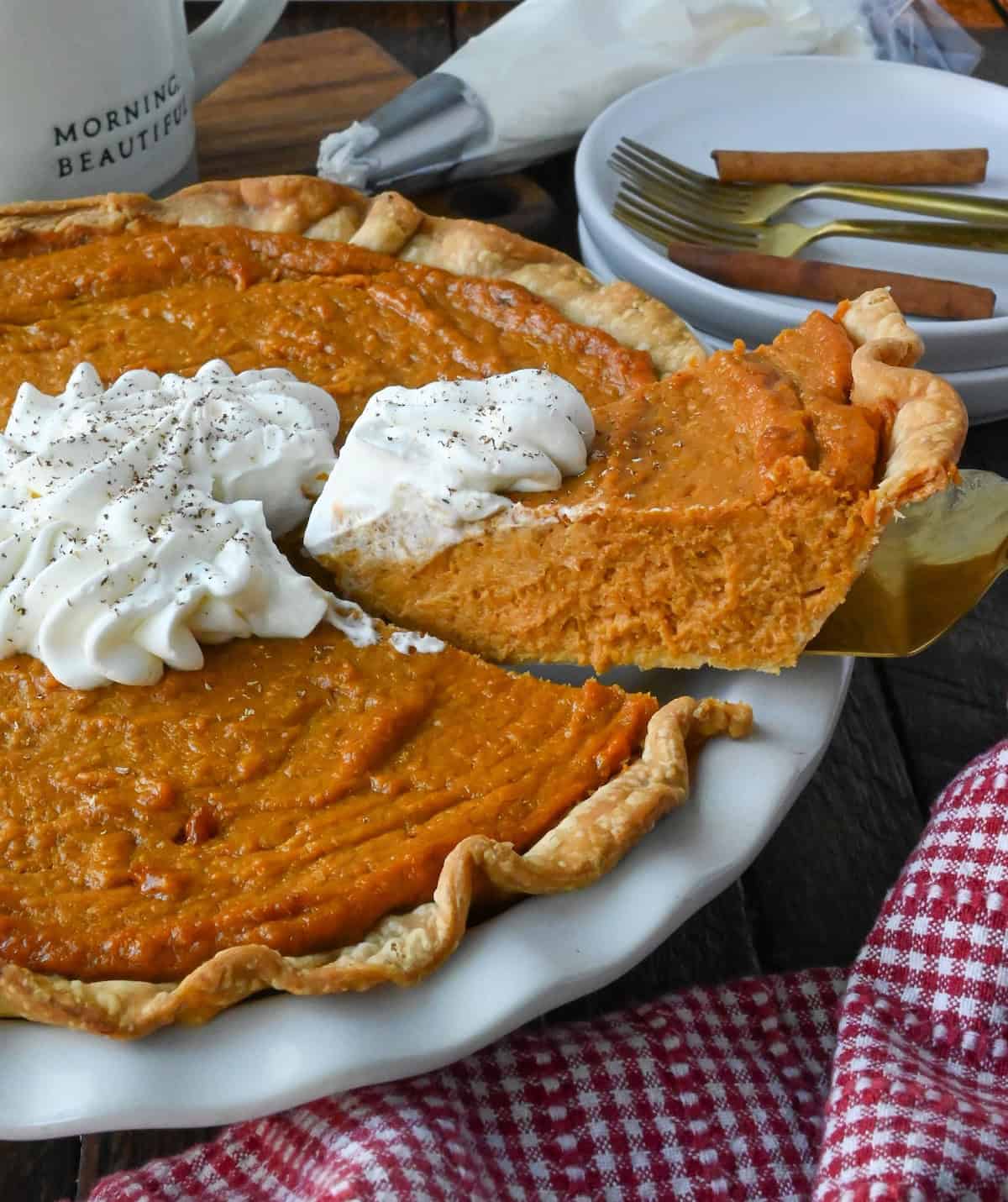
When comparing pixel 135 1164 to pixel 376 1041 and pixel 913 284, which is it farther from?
pixel 913 284

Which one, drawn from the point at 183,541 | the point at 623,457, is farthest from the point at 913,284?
the point at 183,541

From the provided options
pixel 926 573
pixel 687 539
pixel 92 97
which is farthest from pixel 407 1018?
pixel 92 97

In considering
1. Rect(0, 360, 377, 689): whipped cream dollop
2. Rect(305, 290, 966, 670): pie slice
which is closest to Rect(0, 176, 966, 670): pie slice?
Rect(305, 290, 966, 670): pie slice

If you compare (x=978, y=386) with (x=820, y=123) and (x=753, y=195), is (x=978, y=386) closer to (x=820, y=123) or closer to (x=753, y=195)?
(x=753, y=195)

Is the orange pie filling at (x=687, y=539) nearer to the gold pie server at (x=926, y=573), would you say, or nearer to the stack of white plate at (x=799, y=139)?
the gold pie server at (x=926, y=573)

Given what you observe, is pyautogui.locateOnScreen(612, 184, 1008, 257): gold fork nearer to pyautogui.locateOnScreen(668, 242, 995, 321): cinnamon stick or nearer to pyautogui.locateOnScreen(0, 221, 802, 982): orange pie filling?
pyautogui.locateOnScreen(668, 242, 995, 321): cinnamon stick

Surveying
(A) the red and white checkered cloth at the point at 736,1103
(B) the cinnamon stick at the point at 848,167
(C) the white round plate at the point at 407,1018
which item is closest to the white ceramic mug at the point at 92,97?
(B) the cinnamon stick at the point at 848,167
